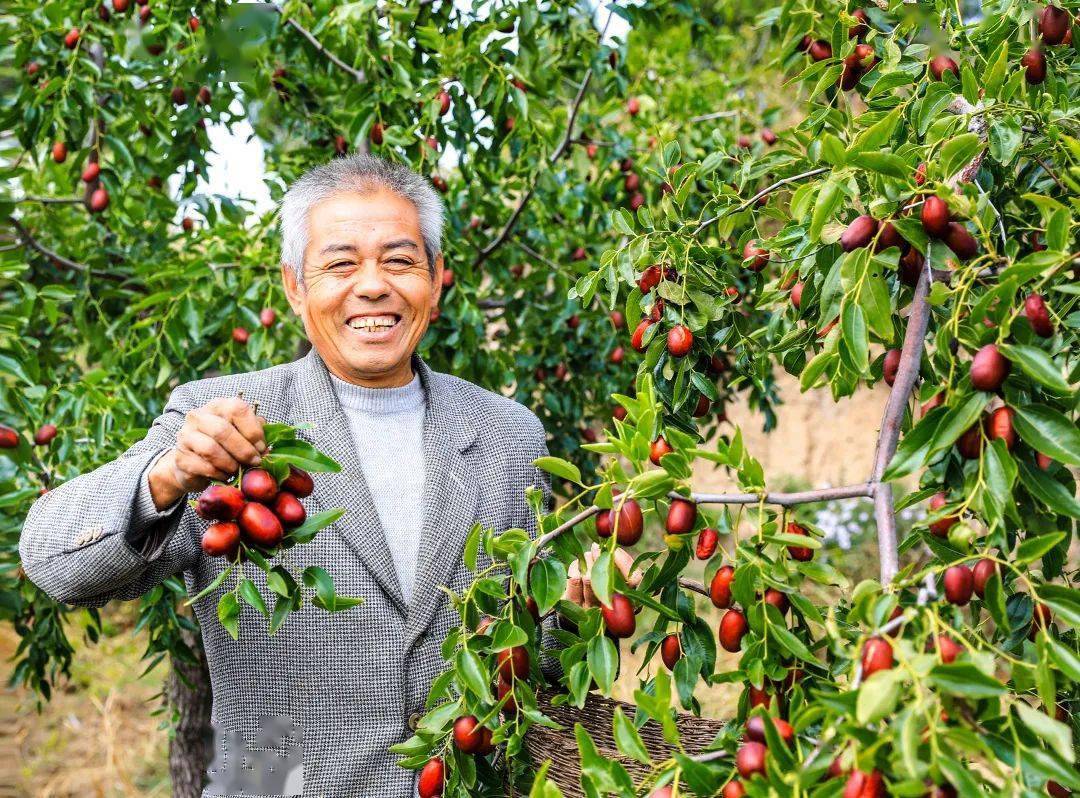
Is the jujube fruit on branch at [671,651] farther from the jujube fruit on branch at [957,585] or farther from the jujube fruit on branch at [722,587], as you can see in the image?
the jujube fruit on branch at [957,585]

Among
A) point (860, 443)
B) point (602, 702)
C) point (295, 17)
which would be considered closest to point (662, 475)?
point (602, 702)

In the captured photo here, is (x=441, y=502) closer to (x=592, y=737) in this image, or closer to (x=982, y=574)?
(x=592, y=737)

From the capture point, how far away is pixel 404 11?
2541 mm

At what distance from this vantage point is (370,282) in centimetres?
194

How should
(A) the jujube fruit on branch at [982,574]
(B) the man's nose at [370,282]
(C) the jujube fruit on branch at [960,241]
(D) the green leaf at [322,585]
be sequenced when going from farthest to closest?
(B) the man's nose at [370,282] → (D) the green leaf at [322,585] → (C) the jujube fruit on branch at [960,241] → (A) the jujube fruit on branch at [982,574]

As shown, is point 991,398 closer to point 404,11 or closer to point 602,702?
point 602,702

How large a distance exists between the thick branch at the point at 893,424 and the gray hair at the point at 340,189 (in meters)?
1.08

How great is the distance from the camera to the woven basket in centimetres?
149

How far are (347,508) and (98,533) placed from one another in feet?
1.53

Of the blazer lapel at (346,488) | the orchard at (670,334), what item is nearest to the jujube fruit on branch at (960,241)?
the orchard at (670,334)

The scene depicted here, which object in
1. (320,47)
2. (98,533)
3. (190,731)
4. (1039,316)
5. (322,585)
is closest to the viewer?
(1039,316)

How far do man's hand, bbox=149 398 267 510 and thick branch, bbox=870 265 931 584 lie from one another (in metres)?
0.74

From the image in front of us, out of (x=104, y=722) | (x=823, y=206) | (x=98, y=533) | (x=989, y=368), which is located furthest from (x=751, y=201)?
(x=104, y=722)

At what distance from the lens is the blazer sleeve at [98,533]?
146cm
